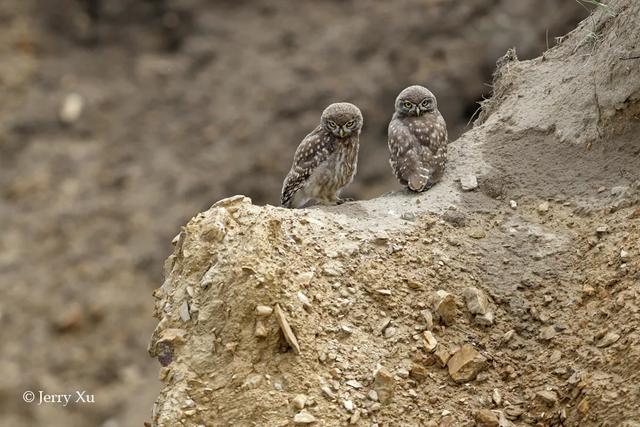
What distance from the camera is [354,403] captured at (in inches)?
223

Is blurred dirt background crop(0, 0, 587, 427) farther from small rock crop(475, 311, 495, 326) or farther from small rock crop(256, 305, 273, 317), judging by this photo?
small rock crop(475, 311, 495, 326)

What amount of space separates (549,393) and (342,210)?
174 centimetres

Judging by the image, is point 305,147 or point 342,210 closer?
point 342,210

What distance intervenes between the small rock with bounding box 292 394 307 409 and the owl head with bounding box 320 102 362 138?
10.2 ft

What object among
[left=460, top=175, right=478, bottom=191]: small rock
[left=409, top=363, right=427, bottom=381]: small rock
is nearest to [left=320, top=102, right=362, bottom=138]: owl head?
[left=460, top=175, right=478, bottom=191]: small rock

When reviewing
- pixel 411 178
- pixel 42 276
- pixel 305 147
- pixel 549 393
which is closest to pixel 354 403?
pixel 549 393

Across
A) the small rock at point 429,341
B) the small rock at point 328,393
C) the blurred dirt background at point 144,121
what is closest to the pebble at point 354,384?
the small rock at point 328,393

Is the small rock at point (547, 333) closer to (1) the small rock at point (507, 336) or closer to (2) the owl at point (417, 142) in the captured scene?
(1) the small rock at point (507, 336)

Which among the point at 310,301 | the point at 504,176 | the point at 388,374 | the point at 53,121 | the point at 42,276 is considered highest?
the point at 53,121

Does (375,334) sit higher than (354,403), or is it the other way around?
(375,334)

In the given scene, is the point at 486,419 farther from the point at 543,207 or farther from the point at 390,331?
the point at 543,207

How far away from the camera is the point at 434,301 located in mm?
6035

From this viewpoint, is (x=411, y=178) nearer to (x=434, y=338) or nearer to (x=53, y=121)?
(x=434, y=338)

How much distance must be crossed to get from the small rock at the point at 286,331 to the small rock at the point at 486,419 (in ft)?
3.32
